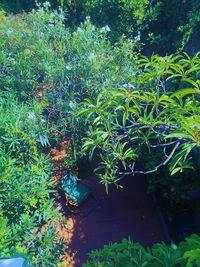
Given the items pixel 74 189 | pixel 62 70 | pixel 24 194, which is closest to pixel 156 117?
pixel 24 194

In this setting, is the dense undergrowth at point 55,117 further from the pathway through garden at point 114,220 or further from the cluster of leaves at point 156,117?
the pathway through garden at point 114,220

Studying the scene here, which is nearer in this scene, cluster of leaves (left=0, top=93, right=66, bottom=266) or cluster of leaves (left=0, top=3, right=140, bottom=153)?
cluster of leaves (left=0, top=93, right=66, bottom=266)

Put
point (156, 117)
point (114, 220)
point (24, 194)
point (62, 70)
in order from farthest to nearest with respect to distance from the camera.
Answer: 1. point (114, 220)
2. point (62, 70)
3. point (24, 194)
4. point (156, 117)

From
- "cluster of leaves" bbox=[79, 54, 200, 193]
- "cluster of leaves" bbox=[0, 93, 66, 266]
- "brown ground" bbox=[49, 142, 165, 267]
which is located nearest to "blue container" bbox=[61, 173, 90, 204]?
"brown ground" bbox=[49, 142, 165, 267]

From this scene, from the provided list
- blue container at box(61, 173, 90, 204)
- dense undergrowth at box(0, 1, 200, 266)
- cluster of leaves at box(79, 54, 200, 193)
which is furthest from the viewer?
blue container at box(61, 173, 90, 204)

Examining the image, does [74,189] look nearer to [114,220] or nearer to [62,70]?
[114,220]

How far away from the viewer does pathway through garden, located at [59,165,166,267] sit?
12.7ft

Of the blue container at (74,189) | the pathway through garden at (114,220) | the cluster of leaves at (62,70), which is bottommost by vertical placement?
the pathway through garden at (114,220)

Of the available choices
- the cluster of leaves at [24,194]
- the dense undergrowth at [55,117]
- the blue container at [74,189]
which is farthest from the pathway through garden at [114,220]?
the cluster of leaves at [24,194]

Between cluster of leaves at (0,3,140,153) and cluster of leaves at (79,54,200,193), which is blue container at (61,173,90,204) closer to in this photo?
cluster of leaves at (0,3,140,153)

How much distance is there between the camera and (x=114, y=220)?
4180mm

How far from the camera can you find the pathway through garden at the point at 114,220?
3885 millimetres

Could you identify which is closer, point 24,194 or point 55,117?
point 24,194

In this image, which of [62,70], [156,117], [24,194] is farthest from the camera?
[62,70]
